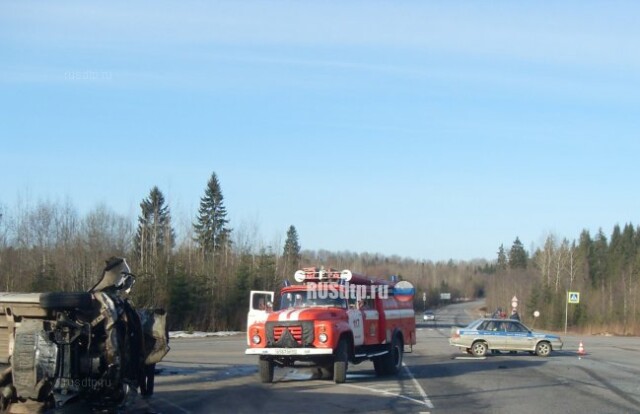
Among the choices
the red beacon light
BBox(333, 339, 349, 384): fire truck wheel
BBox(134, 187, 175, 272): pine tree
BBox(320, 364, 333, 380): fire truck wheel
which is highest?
BBox(134, 187, 175, 272): pine tree

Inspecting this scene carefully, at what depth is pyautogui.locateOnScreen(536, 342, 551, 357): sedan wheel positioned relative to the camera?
3189cm

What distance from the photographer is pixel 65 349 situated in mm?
11383

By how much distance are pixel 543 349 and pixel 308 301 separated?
49.6 feet

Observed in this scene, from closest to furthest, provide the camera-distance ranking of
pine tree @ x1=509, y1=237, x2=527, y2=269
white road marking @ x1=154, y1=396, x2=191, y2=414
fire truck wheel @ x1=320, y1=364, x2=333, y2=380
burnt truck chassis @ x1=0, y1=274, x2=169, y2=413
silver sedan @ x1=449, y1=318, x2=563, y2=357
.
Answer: burnt truck chassis @ x1=0, y1=274, x2=169, y2=413 → white road marking @ x1=154, y1=396, x2=191, y2=414 → fire truck wheel @ x1=320, y1=364, x2=333, y2=380 → silver sedan @ x1=449, y1=318, x2=563, y2=357 → pine tree @ x1=509, y1=237, x2=527, y2=269

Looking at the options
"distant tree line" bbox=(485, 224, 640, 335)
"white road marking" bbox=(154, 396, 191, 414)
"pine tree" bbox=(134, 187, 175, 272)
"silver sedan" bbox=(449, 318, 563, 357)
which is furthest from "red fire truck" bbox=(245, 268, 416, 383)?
"distant tree line" bbox=(485, 224, 640, 335)

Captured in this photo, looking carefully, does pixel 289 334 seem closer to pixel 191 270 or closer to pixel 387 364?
pixel 387 364

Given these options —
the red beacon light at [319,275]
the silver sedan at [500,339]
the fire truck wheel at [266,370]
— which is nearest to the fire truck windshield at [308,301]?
the red beacon light at [319,275]

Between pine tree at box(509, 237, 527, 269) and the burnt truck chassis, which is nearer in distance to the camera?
the burnt truck chassis

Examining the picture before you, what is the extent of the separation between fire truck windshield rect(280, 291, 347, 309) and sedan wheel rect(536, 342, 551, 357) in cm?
1450

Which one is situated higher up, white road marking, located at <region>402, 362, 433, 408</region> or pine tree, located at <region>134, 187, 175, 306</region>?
pine tree, located at <region>134, 187, 175, 306</region>

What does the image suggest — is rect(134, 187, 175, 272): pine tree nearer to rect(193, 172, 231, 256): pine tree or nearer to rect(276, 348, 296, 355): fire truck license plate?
rect(193, 172, 231, 256): pine tree

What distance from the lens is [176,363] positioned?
24.6 meters

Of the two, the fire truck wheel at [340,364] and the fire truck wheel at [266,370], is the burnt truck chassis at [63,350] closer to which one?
the fire truck wheel at [266,370]

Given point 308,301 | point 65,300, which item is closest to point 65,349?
point 65,300
